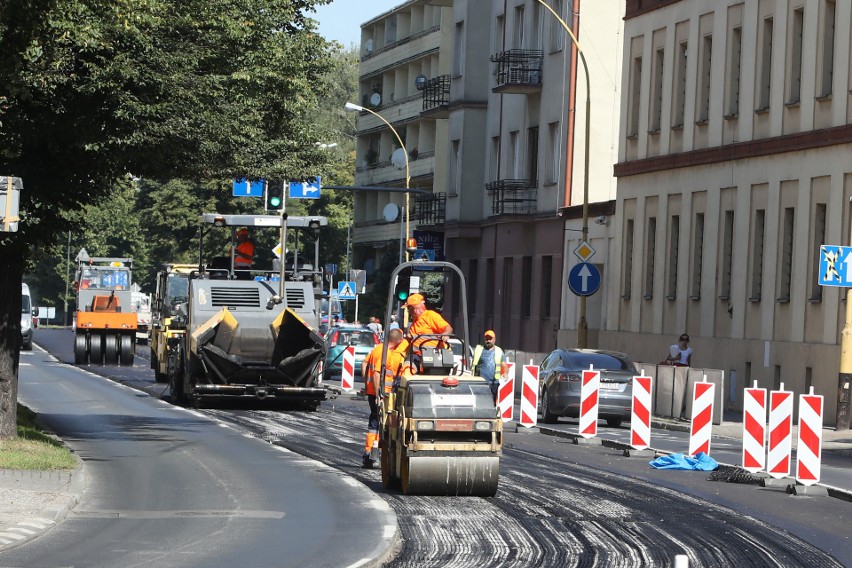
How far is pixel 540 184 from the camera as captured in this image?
5638cm

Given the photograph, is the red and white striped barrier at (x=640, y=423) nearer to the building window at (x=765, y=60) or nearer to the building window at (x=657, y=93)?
the building window at (x=765, y=60)

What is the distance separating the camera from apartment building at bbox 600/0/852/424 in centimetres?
3722

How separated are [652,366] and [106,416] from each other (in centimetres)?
1181

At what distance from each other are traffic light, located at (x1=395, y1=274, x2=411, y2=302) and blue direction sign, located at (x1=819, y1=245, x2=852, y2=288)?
1045cm

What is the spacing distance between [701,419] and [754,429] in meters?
2.00

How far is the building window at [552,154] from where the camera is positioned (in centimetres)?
5509

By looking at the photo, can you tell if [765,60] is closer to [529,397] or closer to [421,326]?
[529,397]

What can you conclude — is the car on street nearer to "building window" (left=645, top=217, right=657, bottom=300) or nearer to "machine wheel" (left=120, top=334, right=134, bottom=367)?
"building window" (left=645, top=217, right=657, bottom=300)

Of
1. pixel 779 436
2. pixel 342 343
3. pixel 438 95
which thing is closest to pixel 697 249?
pixel 342 343

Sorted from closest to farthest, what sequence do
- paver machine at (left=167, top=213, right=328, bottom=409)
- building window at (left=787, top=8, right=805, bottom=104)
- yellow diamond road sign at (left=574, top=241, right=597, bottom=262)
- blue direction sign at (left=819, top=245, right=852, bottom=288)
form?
blue direction sign at (left=819, top=245, right=852, bottom=288), paver machine at (left=167, top=213, right=328, bottom=409), yellow diamond road sign at (left=574, top=241, right=597, bottom=262), building window at (left=787, top=8, right=805, bottom=104)

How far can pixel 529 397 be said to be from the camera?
98.3 ft

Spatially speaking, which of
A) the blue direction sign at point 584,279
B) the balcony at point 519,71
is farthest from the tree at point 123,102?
the balcony at point 519,71

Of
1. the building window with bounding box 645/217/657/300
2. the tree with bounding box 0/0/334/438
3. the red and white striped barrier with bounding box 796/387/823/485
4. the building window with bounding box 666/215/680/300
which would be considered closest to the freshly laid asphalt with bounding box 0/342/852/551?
the red and white striped barrier with bounding box 796/387/823/485

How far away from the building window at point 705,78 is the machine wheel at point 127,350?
21572mm
